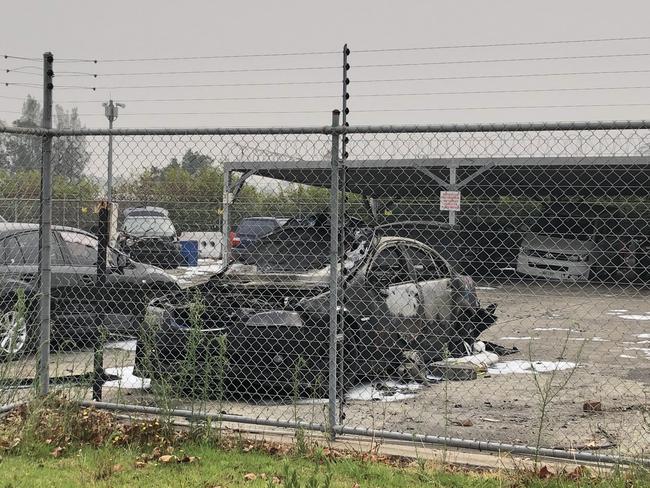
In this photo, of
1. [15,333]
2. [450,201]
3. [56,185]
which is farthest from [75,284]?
[450,201]

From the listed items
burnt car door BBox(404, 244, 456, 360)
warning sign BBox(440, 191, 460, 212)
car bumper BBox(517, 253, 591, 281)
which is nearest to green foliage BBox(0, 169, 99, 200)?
warning sign BBox(440, 191, 460, 212)

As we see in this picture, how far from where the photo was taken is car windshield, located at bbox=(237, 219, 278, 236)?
8937 mm

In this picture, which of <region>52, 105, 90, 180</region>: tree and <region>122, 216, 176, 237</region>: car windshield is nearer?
<region>52, 105, 90, 180</region>: tree

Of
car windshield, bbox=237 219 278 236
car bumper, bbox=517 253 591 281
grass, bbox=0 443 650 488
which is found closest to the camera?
grass, bbox=0 443 650 488

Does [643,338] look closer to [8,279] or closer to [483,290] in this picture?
[483,290]

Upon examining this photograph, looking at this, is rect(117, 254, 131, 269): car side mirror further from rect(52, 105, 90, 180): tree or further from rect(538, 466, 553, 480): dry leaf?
rect(538, 466, 553, 480): dry leaf

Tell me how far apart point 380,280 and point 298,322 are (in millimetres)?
990

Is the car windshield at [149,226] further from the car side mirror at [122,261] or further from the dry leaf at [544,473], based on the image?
the dry leaf at [544,473]

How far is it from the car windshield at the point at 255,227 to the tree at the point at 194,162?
179 cm

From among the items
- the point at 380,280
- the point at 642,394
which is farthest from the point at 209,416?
the point at 642,394

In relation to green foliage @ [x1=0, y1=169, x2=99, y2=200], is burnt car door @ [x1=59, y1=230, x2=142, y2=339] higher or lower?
lower

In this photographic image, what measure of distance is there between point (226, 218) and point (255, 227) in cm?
372

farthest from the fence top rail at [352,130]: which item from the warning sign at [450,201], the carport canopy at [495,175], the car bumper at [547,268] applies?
the carport canopy at [495,175]

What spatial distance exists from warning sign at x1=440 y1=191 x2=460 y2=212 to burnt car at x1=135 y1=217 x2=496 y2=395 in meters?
0.91
